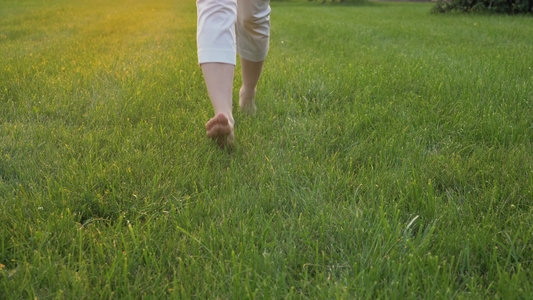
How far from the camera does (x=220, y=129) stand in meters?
1.71

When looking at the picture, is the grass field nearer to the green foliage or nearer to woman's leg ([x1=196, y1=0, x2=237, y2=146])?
woman's leg ([x1=196, y1=0, x2=237, y2=146])

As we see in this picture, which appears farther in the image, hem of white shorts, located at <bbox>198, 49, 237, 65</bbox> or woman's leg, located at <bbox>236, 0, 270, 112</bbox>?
woman's leg, located at <bbox>236, 0, 270, 112</bbox>

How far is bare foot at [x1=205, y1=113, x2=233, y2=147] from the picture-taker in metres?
1.66

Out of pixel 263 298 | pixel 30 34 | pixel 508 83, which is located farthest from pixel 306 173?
pixel 30 34

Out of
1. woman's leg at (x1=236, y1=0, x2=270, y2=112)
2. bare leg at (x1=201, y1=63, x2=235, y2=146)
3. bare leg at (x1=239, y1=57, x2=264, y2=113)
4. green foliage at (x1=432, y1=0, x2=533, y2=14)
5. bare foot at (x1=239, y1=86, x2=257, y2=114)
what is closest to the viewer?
bare leg at (x1=201, y1=63, x2=235, y2=146)

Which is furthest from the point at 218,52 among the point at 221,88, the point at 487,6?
the point at 487,6

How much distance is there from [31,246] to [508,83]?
2.94 meters

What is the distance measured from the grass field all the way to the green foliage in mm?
10127

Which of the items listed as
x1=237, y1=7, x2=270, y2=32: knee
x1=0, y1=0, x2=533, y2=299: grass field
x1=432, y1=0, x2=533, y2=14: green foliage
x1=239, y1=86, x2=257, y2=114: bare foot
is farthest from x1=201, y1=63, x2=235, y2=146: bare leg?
x1=432, y1=0, x2=533, y2=14: green foliage

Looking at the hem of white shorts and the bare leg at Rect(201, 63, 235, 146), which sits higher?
the hem of white shorts

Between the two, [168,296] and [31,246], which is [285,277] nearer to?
[168,296]

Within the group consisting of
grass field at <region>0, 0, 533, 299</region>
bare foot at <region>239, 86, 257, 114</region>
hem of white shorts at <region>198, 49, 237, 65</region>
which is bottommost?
grass field at <region>0, 0, 533, 299</region>

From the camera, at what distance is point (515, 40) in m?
5.65

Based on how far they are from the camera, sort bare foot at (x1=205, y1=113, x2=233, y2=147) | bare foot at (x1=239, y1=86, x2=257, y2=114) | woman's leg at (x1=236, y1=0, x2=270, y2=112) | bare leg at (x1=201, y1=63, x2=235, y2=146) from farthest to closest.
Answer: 1. bare foot at (x1=239, y1=86, x2=257, y2=114)
2. woman's leg at (x1=236, y1=0, x2=270, y2=112)
3. bare leg at (x1=201, y1=63, x2=235, y2=146)
4. bare foot at (x1=205, y1=113, x2=233, y2=147)
